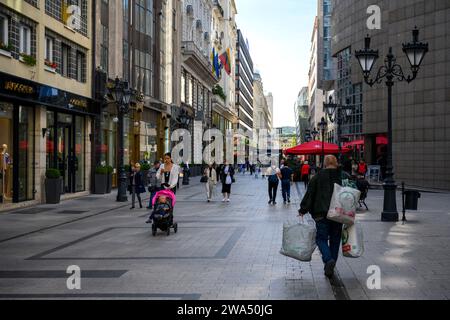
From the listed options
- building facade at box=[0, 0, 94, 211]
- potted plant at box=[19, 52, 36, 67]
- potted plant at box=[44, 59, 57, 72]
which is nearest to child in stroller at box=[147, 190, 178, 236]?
building facade at box=[0, 0, 94, 211]

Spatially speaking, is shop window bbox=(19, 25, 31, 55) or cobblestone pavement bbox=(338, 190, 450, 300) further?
shop window bbox=(19, 25, 31, 55)

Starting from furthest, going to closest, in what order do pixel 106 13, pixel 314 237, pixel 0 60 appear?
pixel 106 13, pixel 0 60, pixel 314 237

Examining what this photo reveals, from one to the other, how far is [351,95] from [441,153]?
2014 centimetres

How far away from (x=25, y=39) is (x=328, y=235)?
646 inches

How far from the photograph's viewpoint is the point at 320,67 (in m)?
87.8

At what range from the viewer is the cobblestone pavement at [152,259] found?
765 centimetres

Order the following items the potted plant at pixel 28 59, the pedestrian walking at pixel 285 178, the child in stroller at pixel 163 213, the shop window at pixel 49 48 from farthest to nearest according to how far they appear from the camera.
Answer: the shop window at pixel 49 48, the pedestrian walking at pixel 285 178, the potted plant at pixel 28 59, the child in stroller at pixel 163 213

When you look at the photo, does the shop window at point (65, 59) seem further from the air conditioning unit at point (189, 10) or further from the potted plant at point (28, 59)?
the air conditioning unit at point (189, 10)

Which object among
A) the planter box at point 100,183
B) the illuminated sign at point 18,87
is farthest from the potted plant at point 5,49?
the planter box at point 100,183

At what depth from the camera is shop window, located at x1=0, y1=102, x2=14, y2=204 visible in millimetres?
19609

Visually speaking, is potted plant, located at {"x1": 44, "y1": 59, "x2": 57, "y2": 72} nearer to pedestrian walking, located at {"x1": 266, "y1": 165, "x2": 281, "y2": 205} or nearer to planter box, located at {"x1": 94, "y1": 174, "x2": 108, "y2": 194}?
planter box, located at {"x1": 94, "y1": 174, "x2": 108, "y2": 194}

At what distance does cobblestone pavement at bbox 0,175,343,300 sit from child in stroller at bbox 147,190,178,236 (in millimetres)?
247

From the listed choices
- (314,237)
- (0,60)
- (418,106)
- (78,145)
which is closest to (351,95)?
(418,106)
